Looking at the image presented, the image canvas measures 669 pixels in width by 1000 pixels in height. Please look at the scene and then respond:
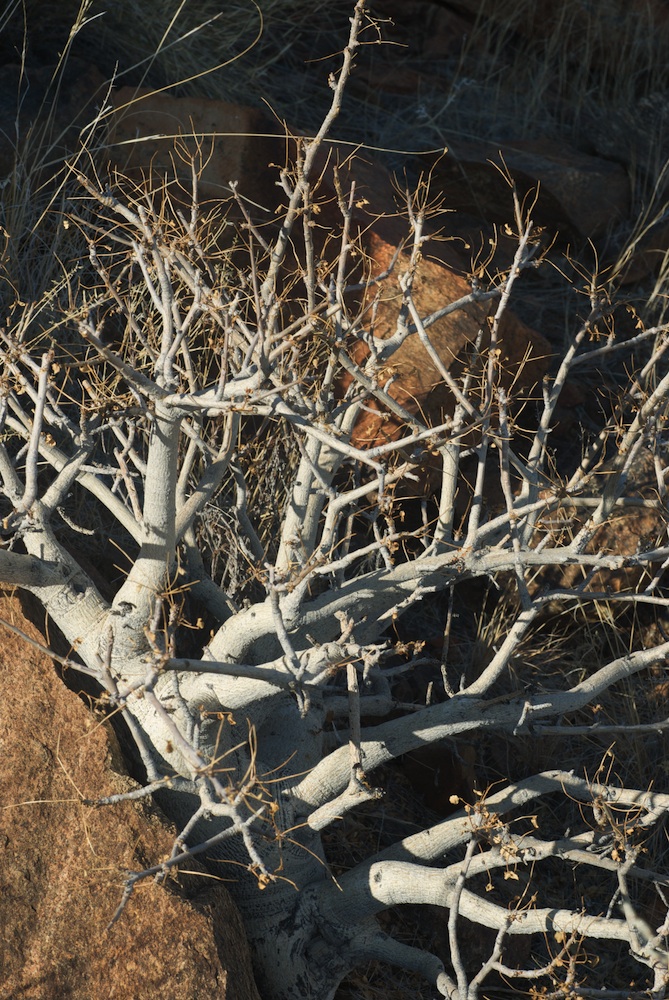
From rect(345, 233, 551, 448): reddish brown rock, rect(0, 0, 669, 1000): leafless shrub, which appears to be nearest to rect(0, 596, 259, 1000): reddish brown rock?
rect(0, 0, 669, 1000): leafless shrub

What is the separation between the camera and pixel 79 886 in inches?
91.7

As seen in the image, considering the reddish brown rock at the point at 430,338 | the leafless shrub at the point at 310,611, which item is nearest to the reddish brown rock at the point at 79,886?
the leafless shrub at the point at 310,611

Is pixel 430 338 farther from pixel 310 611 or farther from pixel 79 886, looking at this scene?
pixel 79 886

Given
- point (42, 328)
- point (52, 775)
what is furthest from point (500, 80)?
point (52, 775)

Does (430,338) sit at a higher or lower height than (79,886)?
higher

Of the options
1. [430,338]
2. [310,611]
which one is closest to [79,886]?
[310,611]

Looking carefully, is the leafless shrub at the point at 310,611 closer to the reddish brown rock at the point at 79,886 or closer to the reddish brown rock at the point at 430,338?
the reddish brown rock at the point at 79,886

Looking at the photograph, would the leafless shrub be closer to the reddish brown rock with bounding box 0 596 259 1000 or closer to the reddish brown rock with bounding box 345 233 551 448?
the reddish brown rock with bounding box 0 596 259 1000

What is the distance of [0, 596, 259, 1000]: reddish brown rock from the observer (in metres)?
2.24

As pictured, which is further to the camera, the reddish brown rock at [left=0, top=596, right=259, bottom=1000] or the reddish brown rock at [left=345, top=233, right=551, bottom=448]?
the reddish brown rock at [left=345, top=233, right=551, bottom=448]

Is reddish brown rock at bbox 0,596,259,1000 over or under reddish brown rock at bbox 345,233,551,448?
under

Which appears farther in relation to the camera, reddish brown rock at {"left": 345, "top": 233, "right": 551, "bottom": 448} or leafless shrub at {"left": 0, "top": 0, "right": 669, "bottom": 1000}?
reddish brown rock at {"left": 345, "top": 233, "right": 551, "bottom": 448}

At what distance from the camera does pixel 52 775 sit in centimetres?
246

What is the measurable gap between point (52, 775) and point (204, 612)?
864mm
